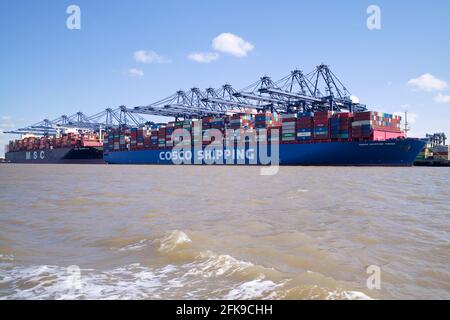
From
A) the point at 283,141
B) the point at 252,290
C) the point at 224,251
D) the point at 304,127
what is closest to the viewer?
the point at 252,290

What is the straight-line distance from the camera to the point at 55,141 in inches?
3679

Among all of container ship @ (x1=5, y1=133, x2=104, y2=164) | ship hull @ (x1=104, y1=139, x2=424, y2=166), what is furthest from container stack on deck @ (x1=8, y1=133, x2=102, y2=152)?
ship hull @ (x1=104, y1=139, x2=424, y2=166)

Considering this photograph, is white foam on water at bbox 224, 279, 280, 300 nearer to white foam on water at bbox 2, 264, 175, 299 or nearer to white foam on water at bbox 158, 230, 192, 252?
white foam on water at bbox 2, 264, 175, 299

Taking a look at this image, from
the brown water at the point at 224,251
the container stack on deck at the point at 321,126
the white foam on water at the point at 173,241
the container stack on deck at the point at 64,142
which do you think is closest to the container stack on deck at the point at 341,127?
the container stack on deck at the point at 321,126

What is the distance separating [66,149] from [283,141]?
59978mm

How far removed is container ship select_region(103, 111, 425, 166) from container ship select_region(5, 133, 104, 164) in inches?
631

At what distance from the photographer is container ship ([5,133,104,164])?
3472 inches

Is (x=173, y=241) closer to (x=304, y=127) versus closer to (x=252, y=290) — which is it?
(x=252, y=290)

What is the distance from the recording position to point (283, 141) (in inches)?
2124

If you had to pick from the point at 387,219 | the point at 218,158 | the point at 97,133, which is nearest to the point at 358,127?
the point at 218,158

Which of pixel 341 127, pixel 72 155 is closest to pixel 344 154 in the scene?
pixel 341 127

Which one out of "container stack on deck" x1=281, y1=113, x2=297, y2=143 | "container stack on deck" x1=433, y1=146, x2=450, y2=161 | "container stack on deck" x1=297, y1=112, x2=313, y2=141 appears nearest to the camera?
"container stack on deck" x1=297, y1=112, x2=313, y2=141

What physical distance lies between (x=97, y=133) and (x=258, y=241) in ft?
336

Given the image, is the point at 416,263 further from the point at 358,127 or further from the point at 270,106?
the point at 270,106
